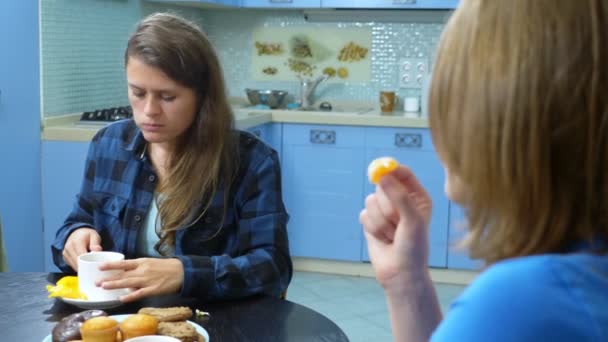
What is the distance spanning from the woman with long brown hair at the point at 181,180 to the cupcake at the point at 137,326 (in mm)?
379

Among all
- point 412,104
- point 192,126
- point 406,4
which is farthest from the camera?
point 412,104

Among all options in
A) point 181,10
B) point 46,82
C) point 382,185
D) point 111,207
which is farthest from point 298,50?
point 382,185

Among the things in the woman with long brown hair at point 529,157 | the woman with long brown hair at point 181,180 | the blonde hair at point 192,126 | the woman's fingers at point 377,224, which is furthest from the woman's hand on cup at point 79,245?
the woman with long brown hair at point 529,157

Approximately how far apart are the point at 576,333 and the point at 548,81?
185mm

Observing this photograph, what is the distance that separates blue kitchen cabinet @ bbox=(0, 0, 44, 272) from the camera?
296cm

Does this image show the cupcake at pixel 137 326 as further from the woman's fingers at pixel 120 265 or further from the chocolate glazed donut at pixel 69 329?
the woman's fingers at pixel 120 265

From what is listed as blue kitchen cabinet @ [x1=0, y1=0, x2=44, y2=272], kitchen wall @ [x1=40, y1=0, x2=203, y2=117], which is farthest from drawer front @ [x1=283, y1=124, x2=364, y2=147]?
blue kitchen cabinet @ [x1=0, y1=0, x2=44, y2=272]

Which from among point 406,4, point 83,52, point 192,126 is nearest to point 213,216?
point 192,126

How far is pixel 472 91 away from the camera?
23.6 inches

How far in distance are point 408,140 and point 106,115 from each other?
4.84 feet

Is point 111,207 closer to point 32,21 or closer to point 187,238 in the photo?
point 187,238

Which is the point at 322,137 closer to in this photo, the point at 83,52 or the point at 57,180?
the point at 83,52

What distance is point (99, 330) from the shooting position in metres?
1.10

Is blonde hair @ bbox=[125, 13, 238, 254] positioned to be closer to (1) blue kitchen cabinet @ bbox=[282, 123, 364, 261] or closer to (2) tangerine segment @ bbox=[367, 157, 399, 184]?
(2) tangerine segment @ bbox=[367, 157, 399, 184]
